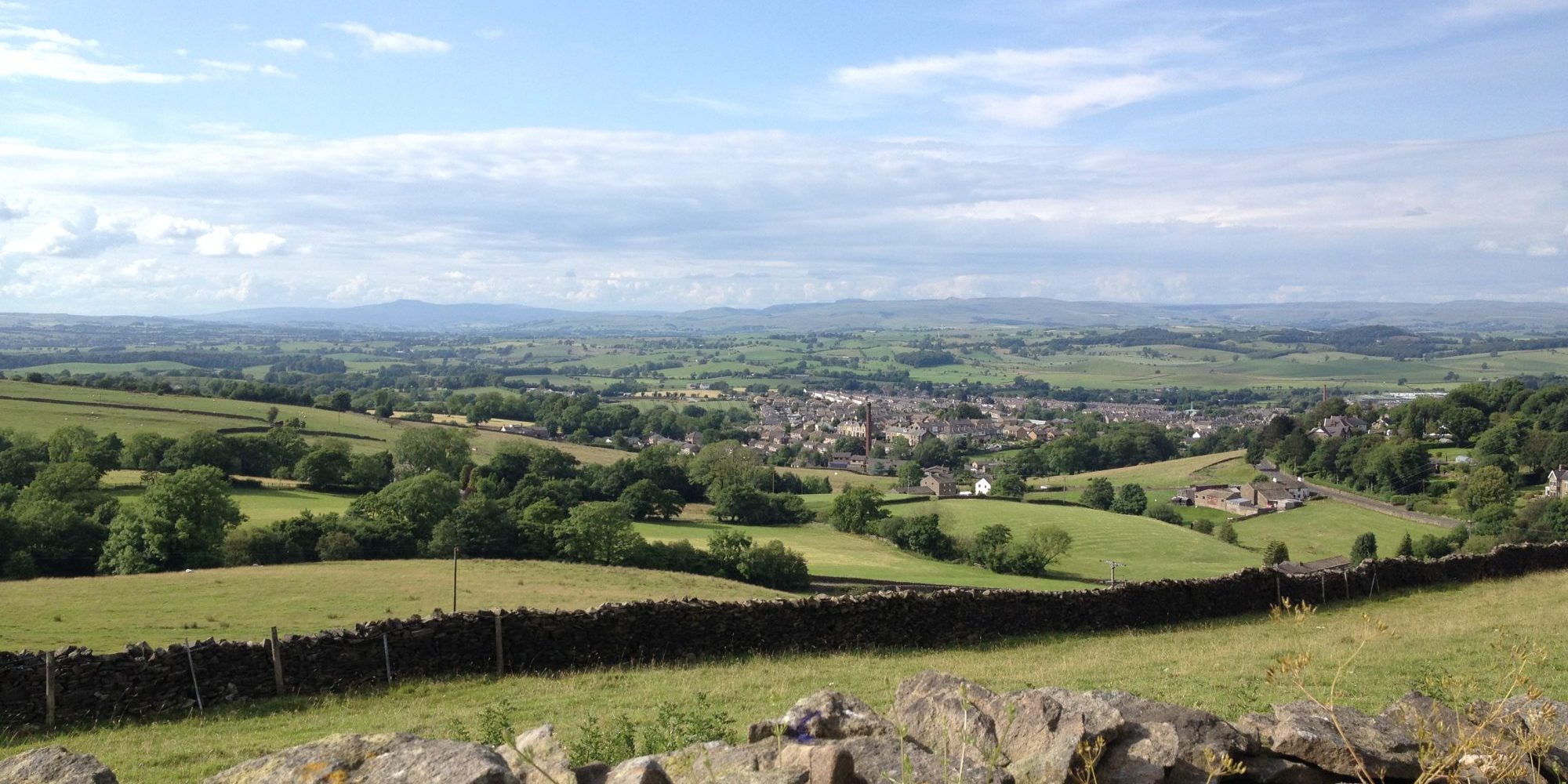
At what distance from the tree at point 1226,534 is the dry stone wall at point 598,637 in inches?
1673

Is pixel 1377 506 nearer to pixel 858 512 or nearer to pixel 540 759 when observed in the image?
pixel 858 512

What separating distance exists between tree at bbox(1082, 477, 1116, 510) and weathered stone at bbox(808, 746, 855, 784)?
74.4m

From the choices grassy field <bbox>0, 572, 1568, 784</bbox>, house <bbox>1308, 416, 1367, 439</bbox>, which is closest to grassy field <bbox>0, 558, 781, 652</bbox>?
grassy field <bbox>0, 572, 1568, 784</bbox>

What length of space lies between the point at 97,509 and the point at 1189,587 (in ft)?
150

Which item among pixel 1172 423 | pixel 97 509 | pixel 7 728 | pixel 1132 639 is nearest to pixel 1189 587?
pixel 1132 639

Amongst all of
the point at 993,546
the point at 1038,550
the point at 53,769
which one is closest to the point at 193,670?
the point at 53,769

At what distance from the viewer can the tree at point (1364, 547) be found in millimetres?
51000

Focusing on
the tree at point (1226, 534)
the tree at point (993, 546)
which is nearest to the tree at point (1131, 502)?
the tree at point (1226, 534)

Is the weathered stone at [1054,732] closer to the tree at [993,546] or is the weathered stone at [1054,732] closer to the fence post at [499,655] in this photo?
the fence post at [499,655]

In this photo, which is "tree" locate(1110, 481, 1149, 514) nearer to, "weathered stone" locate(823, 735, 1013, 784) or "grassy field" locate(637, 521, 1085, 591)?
"grassy field" locate(637, 521, 1085, 591)

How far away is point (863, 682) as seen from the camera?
12.6m

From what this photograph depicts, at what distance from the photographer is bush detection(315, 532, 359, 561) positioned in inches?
1663

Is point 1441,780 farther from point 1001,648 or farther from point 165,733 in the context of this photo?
point 165,733

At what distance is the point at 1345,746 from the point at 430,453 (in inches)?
2753
